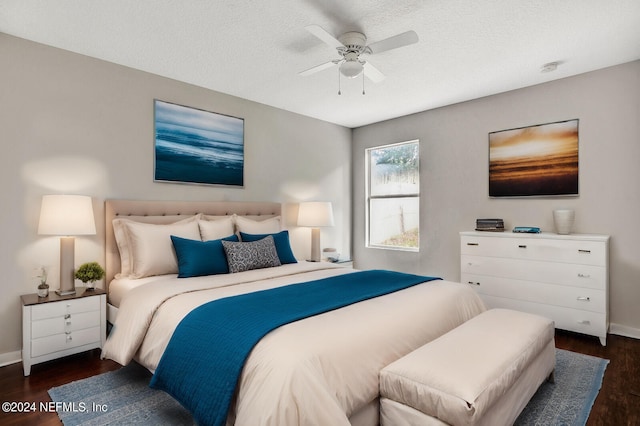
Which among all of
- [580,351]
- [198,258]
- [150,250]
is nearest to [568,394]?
[580,351]

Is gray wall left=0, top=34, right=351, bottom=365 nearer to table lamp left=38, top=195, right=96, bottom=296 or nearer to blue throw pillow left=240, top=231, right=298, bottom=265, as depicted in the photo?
table lamp left=38, top=195, right=96, bottom=296

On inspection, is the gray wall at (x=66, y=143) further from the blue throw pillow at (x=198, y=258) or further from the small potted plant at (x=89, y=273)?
the blue throw pillow at (x=198, y=258)

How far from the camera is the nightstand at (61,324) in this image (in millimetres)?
2535

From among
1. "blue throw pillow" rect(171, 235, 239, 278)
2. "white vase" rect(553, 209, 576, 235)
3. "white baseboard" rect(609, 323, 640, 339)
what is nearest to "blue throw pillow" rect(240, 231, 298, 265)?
"blue throw pillow" rect(171, 235, 239, 278)

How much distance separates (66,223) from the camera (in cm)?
273

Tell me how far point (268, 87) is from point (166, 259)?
207cm

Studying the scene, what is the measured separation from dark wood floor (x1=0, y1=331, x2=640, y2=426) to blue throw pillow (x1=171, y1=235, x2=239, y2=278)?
867 mm

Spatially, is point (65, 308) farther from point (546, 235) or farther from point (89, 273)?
point (546, 235)

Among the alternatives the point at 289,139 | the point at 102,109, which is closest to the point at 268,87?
the point at 289,139

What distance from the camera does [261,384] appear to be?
1480mm

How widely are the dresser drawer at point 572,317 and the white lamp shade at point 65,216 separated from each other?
3.95m

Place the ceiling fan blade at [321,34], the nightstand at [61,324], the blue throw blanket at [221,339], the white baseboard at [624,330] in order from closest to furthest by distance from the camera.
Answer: the blue throw blanket at [221,339]
the ceiling fan blade at [321,34]
the nightstand at [61,324]
the white baseboard at [624,330]

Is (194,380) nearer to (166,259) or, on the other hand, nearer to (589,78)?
(166,259)

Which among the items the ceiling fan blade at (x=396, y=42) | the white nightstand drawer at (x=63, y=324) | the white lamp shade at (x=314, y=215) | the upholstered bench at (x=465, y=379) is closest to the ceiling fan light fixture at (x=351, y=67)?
the ceiling fan blade at (x=396, y=42)
